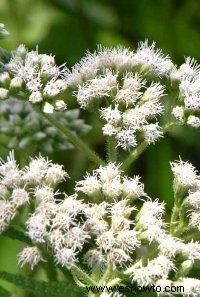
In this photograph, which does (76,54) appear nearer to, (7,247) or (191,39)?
Result: (191,39)

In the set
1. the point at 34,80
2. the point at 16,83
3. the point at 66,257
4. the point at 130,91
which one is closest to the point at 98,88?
the point at 130,91

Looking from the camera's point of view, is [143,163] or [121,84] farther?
[143,163]

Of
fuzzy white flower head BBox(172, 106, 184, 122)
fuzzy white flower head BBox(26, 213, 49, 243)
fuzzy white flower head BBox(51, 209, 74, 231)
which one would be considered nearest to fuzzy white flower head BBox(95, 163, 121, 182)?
fuzzy white flower head BBox(51, 209, 74, 231)

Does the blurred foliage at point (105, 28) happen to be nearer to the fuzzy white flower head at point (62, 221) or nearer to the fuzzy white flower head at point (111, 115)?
the fuzzy white flower head at point (111, 115)

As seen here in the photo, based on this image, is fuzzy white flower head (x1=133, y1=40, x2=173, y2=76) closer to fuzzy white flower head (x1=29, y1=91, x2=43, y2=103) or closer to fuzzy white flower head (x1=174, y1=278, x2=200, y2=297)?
fuzzy white flower head (x1=29, y1=91, x2=43, y2=103)

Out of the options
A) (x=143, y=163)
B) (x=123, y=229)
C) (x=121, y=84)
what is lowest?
(x=123, y=229)

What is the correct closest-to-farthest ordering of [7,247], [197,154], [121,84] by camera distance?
[121,84]
[7,247]
[197,154]

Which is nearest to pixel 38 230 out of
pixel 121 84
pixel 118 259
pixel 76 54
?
pixel 118 259
